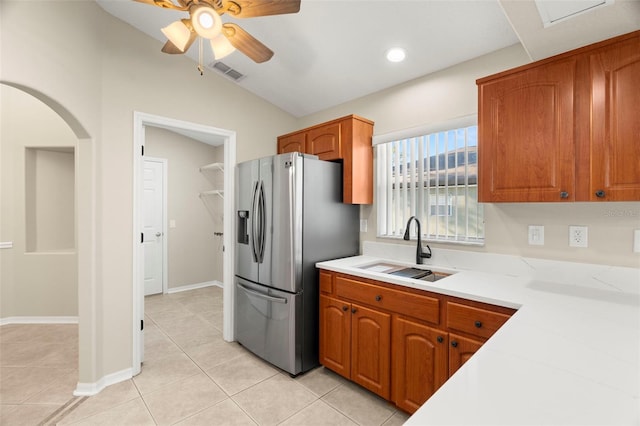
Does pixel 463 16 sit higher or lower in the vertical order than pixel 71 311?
higher

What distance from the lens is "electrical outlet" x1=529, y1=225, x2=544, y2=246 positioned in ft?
6.57

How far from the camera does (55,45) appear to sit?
6.34 feet

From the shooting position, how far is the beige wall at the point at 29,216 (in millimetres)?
3590

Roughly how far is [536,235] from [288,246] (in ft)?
5.78

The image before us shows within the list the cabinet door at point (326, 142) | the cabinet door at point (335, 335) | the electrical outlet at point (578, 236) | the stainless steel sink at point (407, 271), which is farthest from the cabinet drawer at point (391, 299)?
the cabinet door at point (326, 142)

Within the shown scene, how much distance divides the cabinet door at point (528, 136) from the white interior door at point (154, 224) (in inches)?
181

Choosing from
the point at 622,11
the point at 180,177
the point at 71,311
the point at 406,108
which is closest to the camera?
the point at 622,11

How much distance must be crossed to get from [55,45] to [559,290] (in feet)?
11.1

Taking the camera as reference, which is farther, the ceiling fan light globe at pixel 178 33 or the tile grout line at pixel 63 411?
the tile grout line at pixel 63 411

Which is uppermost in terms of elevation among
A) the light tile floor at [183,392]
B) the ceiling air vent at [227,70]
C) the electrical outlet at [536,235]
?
the ceiling air vent at [227,70]

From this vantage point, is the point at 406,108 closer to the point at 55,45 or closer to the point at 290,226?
the point at 290,226

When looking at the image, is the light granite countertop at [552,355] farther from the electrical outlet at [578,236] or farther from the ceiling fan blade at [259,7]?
the ceiling fan blade at [259,7]

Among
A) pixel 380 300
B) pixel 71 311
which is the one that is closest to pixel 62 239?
pixel 71 311

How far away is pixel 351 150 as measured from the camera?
274 centimetres
